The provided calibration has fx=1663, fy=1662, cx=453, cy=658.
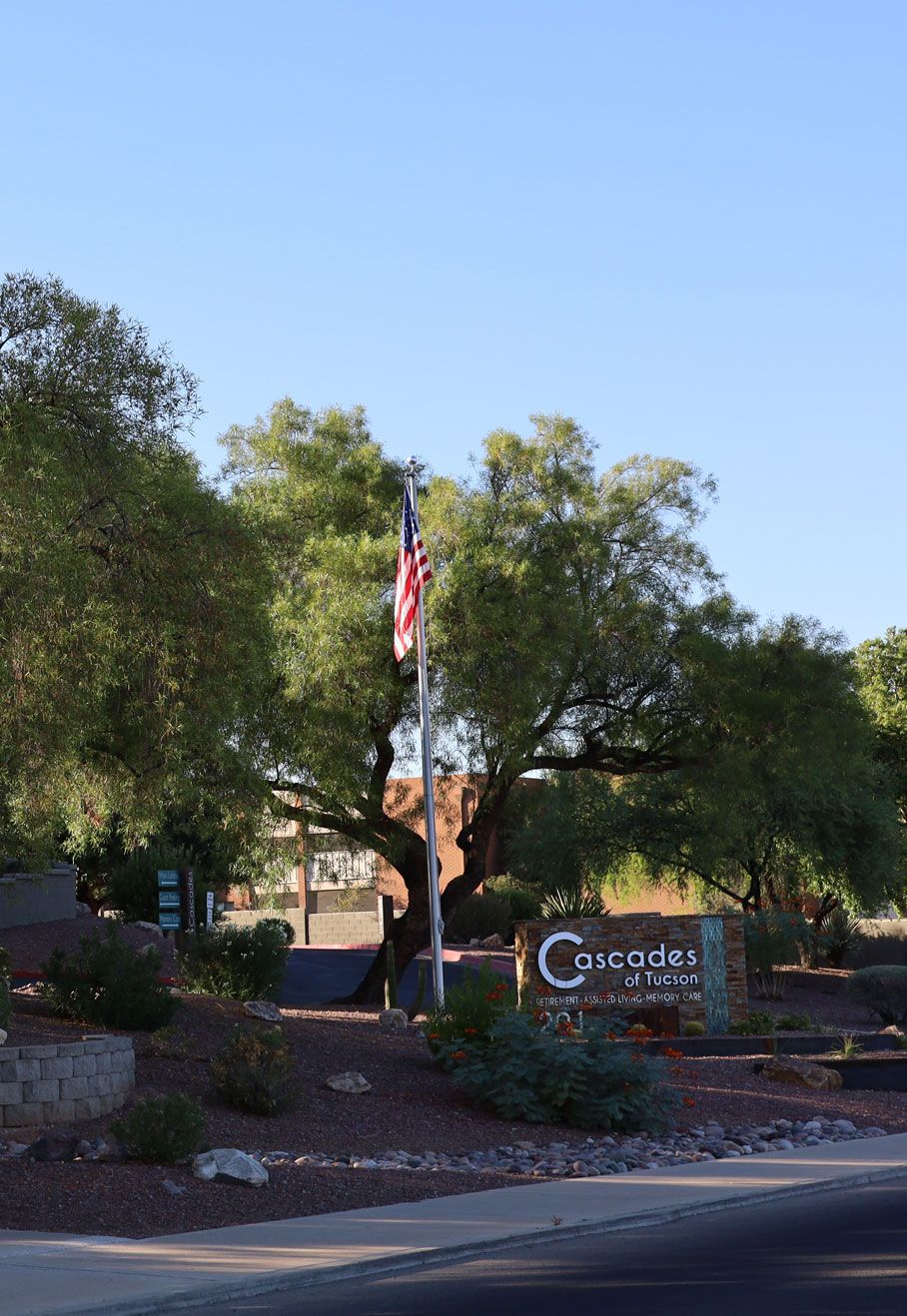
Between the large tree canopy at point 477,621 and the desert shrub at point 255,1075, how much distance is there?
9175mm

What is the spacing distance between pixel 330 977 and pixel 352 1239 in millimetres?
30270

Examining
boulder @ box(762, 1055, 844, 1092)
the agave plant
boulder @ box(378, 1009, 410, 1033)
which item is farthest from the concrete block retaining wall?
the agave plant

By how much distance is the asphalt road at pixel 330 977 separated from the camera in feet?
119

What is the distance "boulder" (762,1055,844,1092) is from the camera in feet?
67.2

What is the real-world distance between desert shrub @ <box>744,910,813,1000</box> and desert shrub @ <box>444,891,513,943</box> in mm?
13901

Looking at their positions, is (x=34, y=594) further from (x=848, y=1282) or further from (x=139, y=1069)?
(x=848, y=1282)

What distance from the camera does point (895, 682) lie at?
6012 cm

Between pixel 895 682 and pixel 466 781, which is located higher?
pixel 895 682

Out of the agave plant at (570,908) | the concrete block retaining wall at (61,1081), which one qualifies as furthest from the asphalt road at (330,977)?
the concrete block retaining wall at (61,1081)

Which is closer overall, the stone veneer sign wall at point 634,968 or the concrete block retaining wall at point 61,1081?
the concrete block retaining wall at point 61,1081

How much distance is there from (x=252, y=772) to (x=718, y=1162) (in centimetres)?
955

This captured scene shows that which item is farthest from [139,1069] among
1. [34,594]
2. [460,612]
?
[460,612]

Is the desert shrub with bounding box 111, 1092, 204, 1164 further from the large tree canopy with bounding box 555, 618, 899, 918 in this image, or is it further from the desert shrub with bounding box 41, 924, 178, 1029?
the large tree canopy with bounding box 555, 618, 899, 918

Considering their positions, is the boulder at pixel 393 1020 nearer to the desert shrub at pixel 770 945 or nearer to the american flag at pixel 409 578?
the american flag at pixel 409 578
